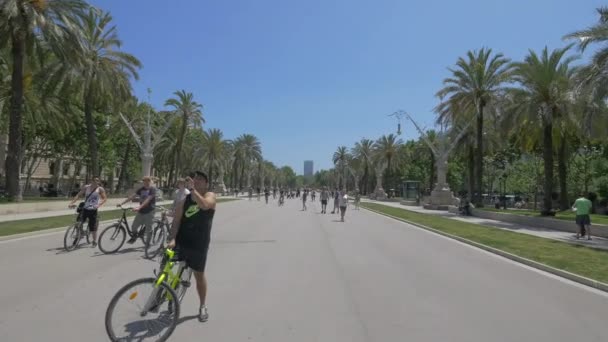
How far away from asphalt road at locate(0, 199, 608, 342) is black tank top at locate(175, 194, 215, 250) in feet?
3.07

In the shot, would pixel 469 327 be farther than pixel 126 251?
No

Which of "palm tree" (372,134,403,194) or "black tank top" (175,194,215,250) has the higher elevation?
→ "palm tree" (372,134,403,194)

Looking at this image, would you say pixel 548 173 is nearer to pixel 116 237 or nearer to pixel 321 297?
pixel 116 237

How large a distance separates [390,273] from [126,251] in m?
6.13

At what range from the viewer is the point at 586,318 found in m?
6.57

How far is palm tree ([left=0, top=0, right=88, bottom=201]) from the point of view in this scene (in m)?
24.0

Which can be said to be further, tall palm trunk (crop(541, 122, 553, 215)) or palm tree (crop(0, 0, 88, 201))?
tall palm trunk (crop(541, 122, 553, 215))

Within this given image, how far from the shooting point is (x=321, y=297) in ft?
24.1

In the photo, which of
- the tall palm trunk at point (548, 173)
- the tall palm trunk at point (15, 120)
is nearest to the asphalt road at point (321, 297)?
the tall palm trunk at point (15, 120)

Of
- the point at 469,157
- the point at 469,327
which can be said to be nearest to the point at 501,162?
the point at 469,157

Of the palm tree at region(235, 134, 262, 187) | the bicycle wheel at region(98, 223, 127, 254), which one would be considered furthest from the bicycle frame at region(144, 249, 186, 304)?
the palm tree at region(235, 134, 262, 187)

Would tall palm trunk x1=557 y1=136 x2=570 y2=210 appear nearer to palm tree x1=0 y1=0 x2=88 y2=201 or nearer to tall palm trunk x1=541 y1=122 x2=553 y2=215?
tall palm trunk x1=541 y1=122 x2=553 y2=215

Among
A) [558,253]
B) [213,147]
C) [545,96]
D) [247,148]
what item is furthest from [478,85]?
[247,148]

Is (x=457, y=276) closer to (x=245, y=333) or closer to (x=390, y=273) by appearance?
(x=390, y=273)
